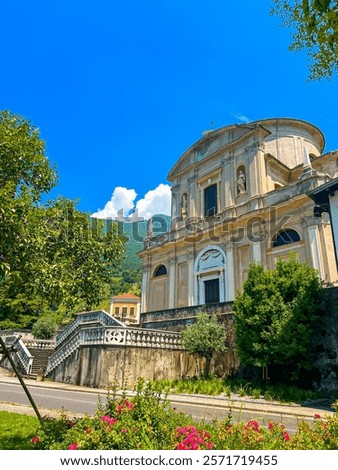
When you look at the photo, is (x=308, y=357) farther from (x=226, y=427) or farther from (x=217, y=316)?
(x=226, y=427)

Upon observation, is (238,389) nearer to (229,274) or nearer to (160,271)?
(229,274)

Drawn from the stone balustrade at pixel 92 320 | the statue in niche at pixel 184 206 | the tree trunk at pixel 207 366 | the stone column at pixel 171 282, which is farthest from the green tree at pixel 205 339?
the statue in niche at pixel 184 206

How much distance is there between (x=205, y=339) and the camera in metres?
17.1

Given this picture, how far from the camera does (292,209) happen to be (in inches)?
903

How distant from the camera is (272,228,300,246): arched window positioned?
22.7 metres

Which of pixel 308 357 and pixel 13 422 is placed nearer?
pixel 13 422

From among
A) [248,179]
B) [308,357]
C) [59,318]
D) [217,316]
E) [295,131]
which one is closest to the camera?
[308,357]

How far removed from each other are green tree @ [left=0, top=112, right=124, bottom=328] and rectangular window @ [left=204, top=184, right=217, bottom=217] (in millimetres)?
21898

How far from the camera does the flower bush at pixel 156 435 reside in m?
3.39

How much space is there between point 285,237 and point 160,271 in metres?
13.5

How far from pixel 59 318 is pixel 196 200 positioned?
20832 mm

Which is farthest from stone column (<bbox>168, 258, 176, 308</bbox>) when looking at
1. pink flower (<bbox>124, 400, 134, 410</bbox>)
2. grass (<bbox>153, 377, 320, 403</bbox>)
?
pink flower (<bbox>124, 400, 134, 410</bbox>)
